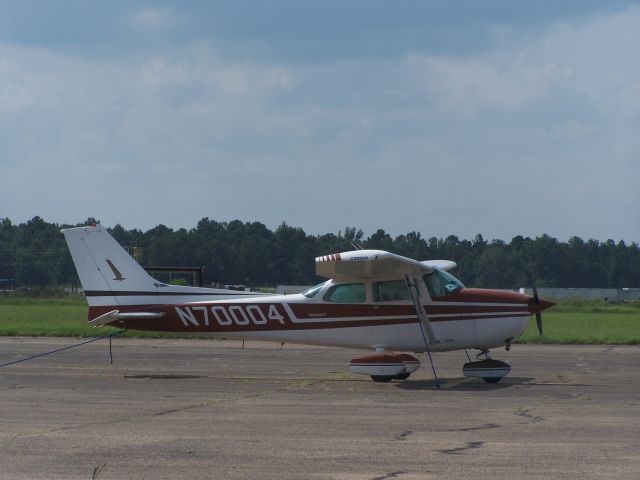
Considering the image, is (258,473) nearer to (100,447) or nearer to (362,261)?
(100,447)

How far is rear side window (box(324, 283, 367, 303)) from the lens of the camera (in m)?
18.0

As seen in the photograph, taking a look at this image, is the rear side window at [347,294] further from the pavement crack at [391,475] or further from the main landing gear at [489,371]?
the pavement crack at [391,475]

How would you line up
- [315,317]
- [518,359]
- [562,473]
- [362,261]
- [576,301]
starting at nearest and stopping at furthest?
1. [562,473]
2. [362,261]
3. [315,317]
4. [518,359]
5. [576,301]

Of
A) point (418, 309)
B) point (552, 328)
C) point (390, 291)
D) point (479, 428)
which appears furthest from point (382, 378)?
point (552, 328)

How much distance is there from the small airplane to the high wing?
18 mm

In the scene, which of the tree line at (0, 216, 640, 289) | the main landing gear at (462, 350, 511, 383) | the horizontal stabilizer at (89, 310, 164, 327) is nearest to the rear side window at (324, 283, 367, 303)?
the main landing gear at (462, 350, 511, 383)

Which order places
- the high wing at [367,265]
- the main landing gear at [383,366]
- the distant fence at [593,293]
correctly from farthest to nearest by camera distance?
the distant fence at [593,293]
the main landing gear at [383,366]
the high wing at [367,265]

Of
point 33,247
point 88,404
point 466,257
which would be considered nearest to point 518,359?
point 88,404

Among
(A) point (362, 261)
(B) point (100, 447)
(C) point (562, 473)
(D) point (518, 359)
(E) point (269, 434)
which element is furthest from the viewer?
(D) point (518, 359)

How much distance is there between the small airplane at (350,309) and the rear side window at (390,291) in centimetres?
2

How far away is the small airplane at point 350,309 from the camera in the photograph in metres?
17.3

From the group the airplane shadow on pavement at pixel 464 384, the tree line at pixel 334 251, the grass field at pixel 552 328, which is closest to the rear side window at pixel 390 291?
the airplane shadow on pavement at pixel 464 384

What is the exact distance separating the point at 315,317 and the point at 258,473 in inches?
368

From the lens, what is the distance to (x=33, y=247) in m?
112
